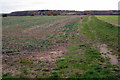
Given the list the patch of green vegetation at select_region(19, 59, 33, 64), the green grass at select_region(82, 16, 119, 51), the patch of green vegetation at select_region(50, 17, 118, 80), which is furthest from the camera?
the green grass at select_region(82, 16, 119, 51)

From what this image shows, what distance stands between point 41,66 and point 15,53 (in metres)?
4.18

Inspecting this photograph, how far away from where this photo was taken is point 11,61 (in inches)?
457

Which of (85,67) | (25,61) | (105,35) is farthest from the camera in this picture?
(105,35)

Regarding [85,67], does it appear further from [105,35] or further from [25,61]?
[105,35]

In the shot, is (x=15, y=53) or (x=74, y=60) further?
(x=15, y=53)

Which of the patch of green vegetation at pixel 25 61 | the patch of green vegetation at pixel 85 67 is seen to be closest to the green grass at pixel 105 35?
the patch of green vegetation at pixel 85 67

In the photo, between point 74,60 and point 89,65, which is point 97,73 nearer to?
point 89,65

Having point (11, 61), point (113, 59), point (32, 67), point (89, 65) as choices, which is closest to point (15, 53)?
point (11, 61)

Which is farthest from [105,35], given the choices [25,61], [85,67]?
[25,61]

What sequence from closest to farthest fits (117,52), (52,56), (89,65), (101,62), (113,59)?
(89,65)
(101,62)
(113,59)
(52,56)
(117,52)

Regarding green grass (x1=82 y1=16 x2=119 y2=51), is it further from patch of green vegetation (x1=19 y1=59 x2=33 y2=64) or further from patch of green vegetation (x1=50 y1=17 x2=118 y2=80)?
patch of green vegetation (x1=19 y1=59 x2=33 y2=64)

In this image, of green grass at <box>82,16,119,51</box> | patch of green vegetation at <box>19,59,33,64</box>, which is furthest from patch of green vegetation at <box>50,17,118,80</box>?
green grass at <box>82,16,119,51</box>

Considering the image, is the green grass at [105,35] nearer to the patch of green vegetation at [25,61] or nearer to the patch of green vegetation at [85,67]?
the patch of green vegetation at [85,67]

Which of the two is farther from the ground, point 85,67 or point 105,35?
point 105,35
